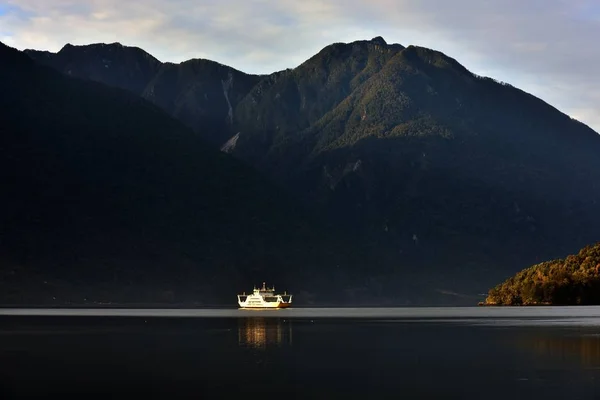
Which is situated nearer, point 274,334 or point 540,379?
point 540,379

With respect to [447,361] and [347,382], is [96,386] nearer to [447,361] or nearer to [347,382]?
[347,382]

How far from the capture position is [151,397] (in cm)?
5066

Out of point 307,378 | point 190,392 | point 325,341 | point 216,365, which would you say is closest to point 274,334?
point 325,341

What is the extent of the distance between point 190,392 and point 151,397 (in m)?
2.50

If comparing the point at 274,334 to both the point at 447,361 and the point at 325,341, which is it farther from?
the point at 447,361

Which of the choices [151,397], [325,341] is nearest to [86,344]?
[325,341]

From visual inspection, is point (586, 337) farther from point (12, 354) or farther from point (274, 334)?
point (12, 354)

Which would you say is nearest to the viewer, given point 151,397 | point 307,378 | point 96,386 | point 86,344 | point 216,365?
point 151,397

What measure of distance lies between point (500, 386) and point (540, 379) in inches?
152

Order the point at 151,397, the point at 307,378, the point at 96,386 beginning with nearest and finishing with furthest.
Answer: the point at 151,397, the point at 96,386, the point at 307,378

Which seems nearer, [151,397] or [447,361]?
[151,397]

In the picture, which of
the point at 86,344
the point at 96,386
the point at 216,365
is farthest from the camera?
the point at 86,344

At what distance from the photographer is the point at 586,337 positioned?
305ft

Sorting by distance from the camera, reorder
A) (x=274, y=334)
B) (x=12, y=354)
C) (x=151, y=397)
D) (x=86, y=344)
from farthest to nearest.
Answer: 1. (x=274, y=334)
2. (x=86, y=344)
3. (x=12, y=354)
4. (x=151, y=397)
